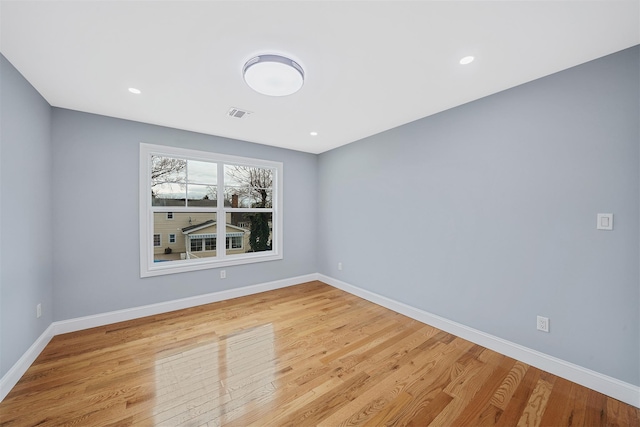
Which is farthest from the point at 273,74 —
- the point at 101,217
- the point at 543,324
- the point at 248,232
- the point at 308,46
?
the point at 543,324

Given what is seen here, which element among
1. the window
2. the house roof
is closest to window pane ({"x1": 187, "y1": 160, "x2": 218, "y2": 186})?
the window

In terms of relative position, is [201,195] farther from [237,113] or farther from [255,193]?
[237,113]

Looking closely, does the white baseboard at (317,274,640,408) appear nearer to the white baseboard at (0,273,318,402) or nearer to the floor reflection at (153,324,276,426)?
the floor reflection at (153,324,276,426)

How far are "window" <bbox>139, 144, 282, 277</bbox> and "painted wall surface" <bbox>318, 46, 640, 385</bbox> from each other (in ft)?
6.98

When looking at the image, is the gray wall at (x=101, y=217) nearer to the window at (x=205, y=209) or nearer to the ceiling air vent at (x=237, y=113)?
the window at (x=205, y=209)

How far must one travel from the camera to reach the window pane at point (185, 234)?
3.34 m

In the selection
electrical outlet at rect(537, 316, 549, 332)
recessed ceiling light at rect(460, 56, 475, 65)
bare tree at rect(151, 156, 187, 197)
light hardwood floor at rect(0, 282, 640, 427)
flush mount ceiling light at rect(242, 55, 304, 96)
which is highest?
recessed ceiling light at rect(460, 56, 475, 65)

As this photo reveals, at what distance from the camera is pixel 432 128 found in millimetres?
2902

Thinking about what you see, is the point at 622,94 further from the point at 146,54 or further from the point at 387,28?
the point at 146,54

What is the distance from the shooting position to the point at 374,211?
3.64 m

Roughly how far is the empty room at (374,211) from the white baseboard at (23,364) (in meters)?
0.03

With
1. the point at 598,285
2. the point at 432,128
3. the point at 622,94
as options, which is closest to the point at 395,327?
the point at 598,285

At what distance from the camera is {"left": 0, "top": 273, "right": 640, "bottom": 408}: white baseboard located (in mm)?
1770

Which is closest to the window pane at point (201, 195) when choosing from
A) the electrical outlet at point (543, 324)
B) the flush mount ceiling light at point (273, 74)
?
the flush mount ceiling light at point (273, 74)
